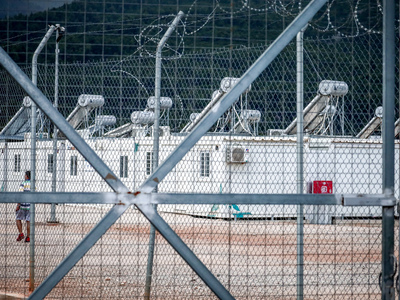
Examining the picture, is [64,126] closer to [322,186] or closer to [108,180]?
[108,180]

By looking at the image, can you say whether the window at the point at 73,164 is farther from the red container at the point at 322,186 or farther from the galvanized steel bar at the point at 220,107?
the red container at the point at 322,186

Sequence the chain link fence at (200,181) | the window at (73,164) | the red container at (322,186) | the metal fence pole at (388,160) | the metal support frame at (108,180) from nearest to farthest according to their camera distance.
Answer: the metal support frame at (108,180) < the metal fence pole at (388,160) < the chain link fence at (200,181) < the window at (73,164) < the red container at (322,186)

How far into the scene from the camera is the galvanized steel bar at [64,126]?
3.99 metres

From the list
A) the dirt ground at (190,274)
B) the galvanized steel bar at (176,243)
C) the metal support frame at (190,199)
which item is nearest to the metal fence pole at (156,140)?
the dirt ground at (190,274)

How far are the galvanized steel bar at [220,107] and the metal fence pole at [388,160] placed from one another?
655 millimetres

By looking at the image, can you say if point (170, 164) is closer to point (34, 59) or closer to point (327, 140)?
point (34, 59)

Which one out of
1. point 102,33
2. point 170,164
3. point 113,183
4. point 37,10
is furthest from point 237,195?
point 37,10

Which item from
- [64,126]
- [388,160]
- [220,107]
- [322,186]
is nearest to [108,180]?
[64,126]

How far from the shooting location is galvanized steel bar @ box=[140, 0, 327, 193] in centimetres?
404

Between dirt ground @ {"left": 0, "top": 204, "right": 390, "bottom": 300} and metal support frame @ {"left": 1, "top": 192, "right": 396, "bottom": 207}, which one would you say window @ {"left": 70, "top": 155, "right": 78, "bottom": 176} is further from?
metal support frame @ {"left": 1, "top": 192, "right": 396, "bottom": 207}

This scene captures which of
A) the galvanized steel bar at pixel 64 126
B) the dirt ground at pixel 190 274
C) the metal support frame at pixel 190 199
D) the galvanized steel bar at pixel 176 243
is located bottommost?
the dirt ground at pixel 190 274

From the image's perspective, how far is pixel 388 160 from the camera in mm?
4293

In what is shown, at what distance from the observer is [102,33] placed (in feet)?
16.1

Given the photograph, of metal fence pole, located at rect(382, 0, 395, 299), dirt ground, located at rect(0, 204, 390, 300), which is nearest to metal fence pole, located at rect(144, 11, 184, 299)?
dirt ground, located at rect(0, 204, 390, 300)
